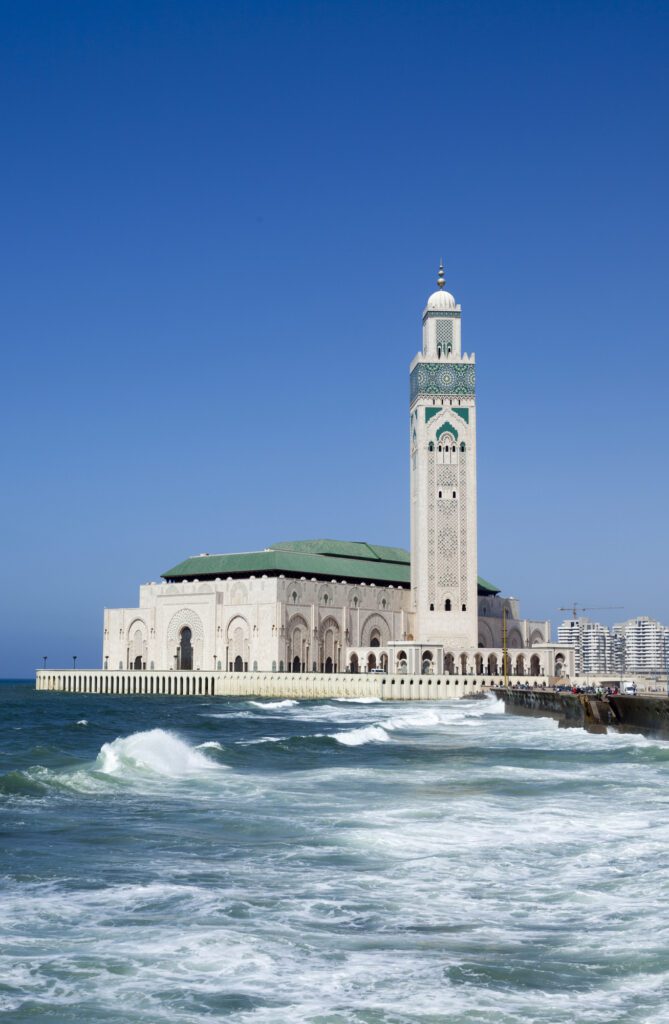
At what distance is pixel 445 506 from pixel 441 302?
19807mm

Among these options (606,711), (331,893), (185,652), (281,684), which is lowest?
(281,684)

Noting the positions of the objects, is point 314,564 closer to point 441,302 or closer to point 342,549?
point 342,549

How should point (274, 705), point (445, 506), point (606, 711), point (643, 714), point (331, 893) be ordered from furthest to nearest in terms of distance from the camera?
point (445, 506) < point (274, 705) < point (606, 711) < point (643, 714) < point (331, 893)

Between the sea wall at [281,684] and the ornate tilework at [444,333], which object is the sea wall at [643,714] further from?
the ornate tilework at [444,333]

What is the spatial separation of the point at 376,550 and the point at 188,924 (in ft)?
383

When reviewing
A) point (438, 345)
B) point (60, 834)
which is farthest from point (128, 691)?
point (60, 834)

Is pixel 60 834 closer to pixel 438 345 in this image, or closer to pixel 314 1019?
pixel 314 1019

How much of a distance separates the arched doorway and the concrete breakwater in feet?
178

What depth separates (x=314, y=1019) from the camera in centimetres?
1155

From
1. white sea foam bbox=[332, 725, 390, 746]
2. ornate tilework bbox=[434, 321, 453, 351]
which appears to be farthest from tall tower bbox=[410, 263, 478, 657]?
white sea foam bbox=[332, 725, 390, 746]

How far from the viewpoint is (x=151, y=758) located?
1398 inches

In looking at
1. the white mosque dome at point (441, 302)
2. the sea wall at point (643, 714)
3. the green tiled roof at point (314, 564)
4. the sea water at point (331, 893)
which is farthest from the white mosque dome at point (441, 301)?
the sea water at point (331, 893)

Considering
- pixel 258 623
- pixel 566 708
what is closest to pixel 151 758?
pixel 566 708

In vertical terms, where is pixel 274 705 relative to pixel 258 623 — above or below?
below
